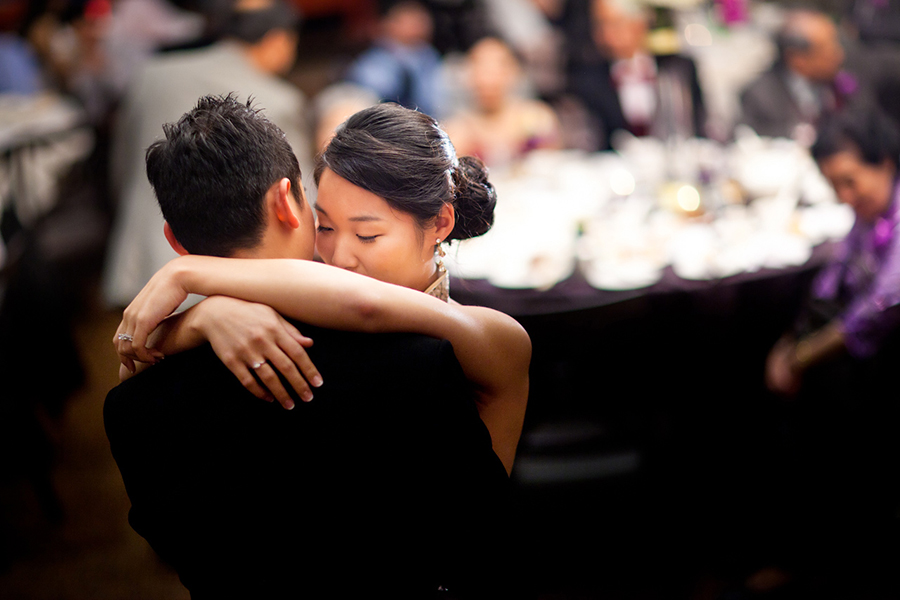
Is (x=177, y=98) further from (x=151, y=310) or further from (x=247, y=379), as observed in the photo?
(x=247, y=379)

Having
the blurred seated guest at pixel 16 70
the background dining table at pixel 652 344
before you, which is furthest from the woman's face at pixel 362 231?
the blurred seated guest at pixel 16 70

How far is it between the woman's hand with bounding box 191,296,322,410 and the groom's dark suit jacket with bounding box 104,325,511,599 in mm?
25

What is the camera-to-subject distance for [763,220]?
260cm

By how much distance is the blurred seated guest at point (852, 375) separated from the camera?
2.17 metres

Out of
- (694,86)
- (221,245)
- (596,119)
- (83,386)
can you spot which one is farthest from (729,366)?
(83,386)

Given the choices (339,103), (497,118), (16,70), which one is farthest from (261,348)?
(16,70)

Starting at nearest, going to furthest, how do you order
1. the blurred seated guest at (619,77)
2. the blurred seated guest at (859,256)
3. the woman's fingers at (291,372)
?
the woman's fingers at (291,372)
the blurred seated guest at (859,256)
the blurred seated guest at (619,77)

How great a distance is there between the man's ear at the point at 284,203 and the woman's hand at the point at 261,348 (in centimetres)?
13

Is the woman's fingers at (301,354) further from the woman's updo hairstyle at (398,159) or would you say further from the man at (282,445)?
the woman's updo hairstyle at (398,159)

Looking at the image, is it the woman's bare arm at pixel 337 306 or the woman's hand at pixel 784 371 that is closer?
the woman's bare arm at pixel 337 306

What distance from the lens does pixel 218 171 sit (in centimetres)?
94

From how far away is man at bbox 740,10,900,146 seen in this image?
3598 mm

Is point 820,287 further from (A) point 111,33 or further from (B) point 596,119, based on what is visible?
(A) point 111,33

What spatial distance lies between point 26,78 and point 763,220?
4459mm
